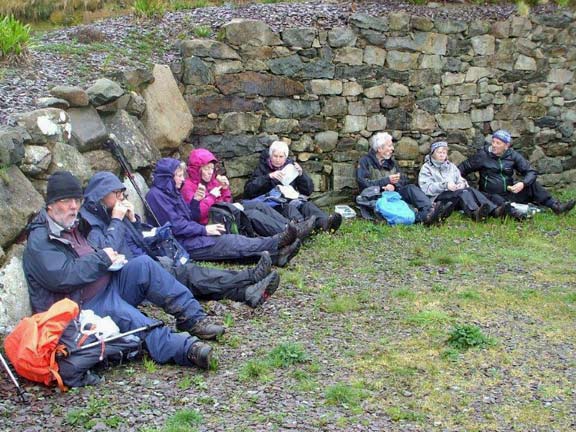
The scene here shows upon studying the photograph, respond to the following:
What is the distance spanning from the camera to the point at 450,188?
427 inches

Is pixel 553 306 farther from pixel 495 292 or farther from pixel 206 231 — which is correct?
pixel 206 231

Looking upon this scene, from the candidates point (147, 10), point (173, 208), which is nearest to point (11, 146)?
point (173, 208)


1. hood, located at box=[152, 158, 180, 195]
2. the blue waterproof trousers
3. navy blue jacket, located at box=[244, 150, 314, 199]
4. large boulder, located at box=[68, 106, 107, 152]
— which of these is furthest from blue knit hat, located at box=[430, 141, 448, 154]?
the blue waterproof trousers

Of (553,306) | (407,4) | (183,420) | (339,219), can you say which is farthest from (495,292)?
(407,4)

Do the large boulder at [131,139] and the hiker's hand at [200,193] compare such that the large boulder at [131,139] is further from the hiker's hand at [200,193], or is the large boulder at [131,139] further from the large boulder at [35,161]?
the large boulder at [35,161]

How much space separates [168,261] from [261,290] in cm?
95

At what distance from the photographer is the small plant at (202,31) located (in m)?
10.5

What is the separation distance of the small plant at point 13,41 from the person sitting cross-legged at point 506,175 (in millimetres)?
6444

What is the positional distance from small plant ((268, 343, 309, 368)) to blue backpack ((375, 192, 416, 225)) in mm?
4631

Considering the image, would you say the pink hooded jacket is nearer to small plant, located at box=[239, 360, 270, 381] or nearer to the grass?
the grass

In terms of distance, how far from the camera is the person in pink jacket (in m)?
8.76

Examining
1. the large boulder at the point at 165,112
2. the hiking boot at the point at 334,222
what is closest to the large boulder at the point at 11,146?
the large boulder at the point at 165,112

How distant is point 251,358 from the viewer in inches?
236

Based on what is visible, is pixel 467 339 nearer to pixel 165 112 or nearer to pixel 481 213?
pixel 481 213
